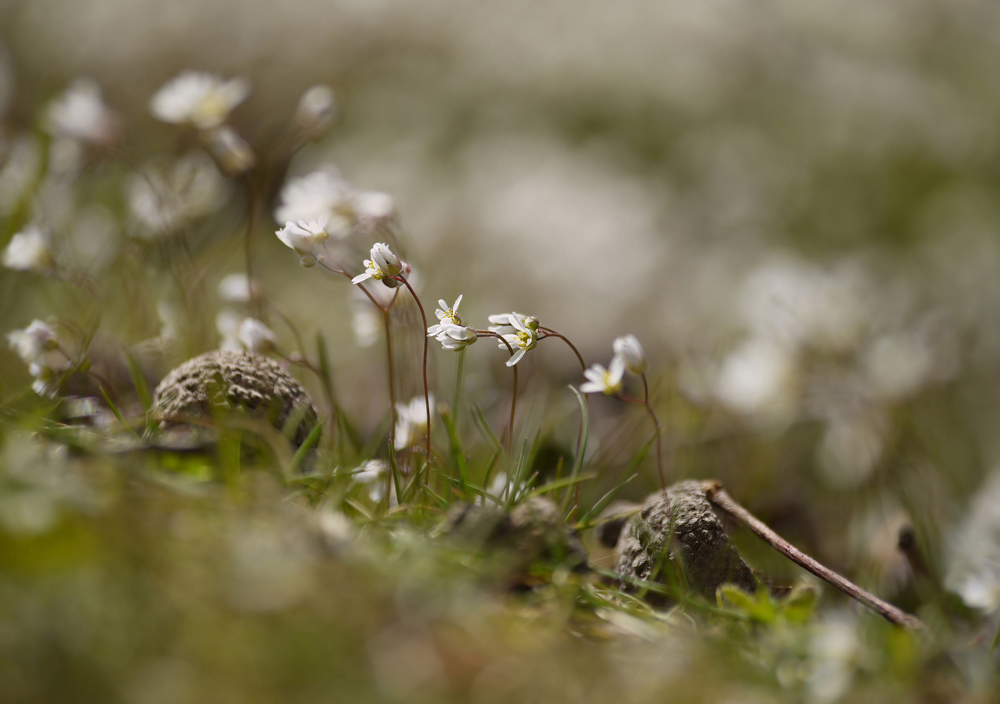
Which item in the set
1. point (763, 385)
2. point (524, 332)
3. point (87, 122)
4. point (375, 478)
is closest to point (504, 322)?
point (524, 332)

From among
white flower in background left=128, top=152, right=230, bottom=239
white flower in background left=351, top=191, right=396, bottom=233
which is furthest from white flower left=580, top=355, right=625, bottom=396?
white flower in background left=128, top=152, right=230, bottom=239

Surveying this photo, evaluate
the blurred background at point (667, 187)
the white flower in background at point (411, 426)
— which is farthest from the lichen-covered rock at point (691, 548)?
the blurred background at point (667, 187)

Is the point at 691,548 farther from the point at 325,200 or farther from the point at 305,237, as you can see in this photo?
the point at 325,200

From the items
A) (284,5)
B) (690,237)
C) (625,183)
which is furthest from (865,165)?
(284,5)

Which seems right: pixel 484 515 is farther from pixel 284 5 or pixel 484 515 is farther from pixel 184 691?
pixel 284 5

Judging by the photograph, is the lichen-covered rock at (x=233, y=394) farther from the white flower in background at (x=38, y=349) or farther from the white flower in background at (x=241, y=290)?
the white flower in background at (x=241, y=290)

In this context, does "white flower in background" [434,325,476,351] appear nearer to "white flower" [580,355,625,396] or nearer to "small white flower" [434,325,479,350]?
"small white flower" [434,325,479,350]
